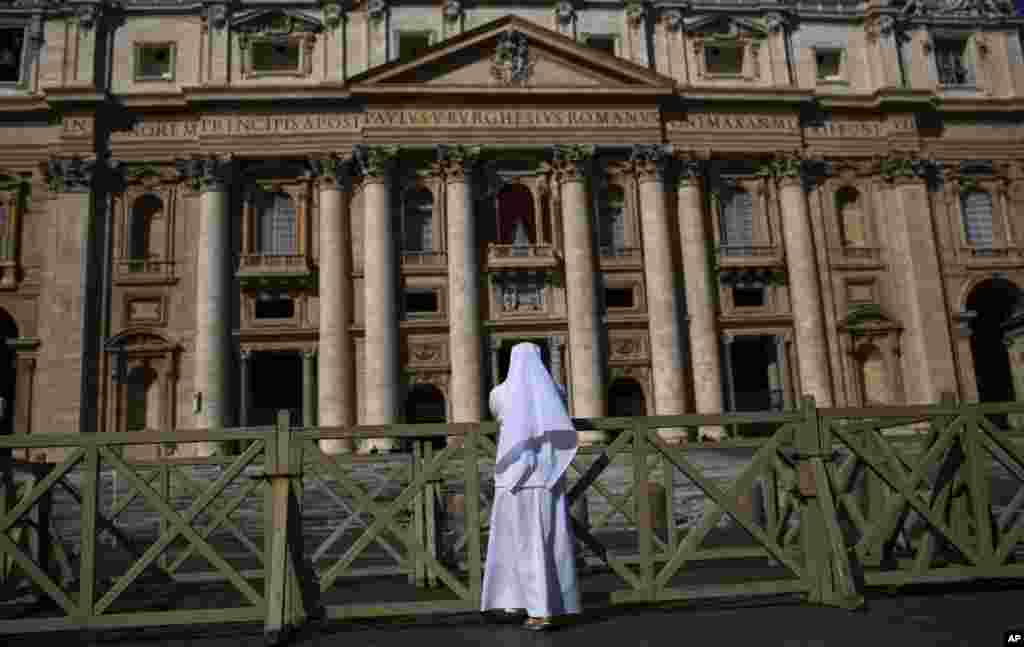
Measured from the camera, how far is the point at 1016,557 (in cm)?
905

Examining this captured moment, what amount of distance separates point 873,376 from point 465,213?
54.6 feet

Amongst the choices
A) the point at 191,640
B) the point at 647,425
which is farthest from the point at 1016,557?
the point at 191,640

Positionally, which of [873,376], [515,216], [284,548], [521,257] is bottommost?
[284,548]

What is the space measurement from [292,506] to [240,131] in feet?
84.1

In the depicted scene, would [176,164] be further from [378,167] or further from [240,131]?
[378,167]

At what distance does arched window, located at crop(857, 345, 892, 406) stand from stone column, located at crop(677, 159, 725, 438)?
224 inches

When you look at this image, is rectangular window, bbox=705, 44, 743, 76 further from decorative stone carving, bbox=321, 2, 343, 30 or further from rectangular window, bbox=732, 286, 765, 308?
decorative stone carving, bbox=321, 2, 343, 30

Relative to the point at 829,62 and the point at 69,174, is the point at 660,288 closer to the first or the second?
the point at 829,62

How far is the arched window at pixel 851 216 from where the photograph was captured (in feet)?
105

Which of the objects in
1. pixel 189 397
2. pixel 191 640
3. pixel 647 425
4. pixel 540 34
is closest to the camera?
pixel 191 640

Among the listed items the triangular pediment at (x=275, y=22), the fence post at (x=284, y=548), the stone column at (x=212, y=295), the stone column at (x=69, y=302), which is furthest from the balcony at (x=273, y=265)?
the fence post at (x=284, y=548)

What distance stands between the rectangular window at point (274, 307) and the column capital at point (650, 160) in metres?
13.6

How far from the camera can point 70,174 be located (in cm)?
2822

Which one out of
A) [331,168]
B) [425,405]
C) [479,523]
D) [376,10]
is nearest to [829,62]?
[376,10]
